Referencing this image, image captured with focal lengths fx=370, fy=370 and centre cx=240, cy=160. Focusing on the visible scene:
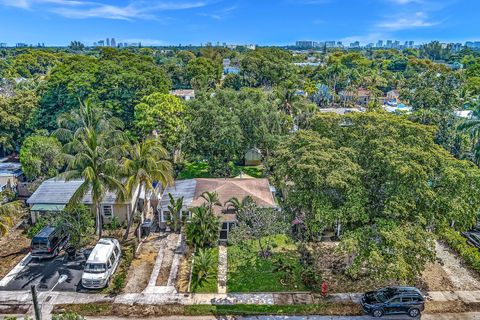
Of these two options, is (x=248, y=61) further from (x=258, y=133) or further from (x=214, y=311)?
(x=214, y=311)

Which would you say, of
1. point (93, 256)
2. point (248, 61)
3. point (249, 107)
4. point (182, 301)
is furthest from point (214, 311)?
point (248, 61)

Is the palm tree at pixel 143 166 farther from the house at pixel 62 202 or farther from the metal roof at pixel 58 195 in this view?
the metal roof at pixel 58 195

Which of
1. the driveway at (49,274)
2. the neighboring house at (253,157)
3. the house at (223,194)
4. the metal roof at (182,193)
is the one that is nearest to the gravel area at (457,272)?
the house at (223,194)

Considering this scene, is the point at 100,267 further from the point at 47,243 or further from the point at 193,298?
the point at 193,298

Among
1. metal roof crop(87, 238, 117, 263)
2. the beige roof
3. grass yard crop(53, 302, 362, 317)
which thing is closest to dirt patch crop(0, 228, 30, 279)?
metal roof crop(87, 238, 117, 263)

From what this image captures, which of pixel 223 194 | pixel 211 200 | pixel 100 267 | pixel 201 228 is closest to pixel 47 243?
pixel 100 267

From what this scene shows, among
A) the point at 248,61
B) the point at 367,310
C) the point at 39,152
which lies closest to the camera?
the point at 367,310
